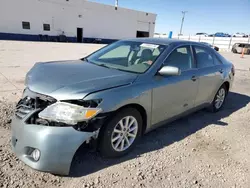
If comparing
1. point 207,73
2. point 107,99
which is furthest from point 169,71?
point 207,73

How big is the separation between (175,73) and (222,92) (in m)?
2.59

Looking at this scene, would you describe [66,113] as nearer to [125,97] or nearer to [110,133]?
[110,133]

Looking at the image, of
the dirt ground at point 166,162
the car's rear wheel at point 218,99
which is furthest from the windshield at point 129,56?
the car's rear wheel at point 218,99

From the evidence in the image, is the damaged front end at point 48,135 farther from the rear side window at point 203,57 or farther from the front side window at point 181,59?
the rear side window at point 203,57

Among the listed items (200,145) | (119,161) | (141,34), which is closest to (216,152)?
(200,145)

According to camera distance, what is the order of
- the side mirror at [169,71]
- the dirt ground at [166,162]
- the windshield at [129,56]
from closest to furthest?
1. the dirt ground at [166,162]
2. the side mirror at [169,71]
3. the windshield at [129,56]

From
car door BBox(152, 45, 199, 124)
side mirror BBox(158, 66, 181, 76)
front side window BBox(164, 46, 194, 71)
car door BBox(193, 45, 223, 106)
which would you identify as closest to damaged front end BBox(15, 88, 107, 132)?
car door BBox(152, 45, 199, 124)

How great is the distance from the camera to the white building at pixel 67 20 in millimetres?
26328

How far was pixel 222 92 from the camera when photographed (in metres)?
5.07

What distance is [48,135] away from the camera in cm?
220

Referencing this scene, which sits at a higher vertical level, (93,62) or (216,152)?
(93,62)

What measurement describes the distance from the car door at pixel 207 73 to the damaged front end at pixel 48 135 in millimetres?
2414

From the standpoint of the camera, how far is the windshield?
3.28 metres

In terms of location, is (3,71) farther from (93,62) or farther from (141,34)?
(141,34)
